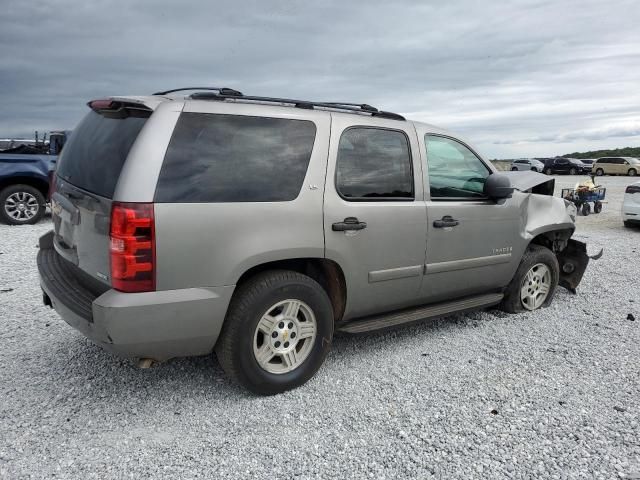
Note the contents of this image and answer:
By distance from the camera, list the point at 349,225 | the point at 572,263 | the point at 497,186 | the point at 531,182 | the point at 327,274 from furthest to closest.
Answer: the point at 572,263 < the point at 531,182 < the point at 497,186 < the point at 327,274 < the point at 349,225

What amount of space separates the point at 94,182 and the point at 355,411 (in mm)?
2081

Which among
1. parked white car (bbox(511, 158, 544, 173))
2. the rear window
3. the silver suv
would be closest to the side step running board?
the silver suv

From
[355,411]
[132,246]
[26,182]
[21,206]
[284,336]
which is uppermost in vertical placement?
[132,246]

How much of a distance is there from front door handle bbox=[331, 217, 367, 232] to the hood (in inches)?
75.3

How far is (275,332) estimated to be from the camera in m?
3.30

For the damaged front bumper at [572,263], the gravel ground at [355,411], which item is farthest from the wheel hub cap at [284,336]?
the damaged front bumper at [572,263]

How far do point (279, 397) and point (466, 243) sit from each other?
6.48ft

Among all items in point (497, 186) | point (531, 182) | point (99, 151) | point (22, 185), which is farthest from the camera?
point (22, 185)

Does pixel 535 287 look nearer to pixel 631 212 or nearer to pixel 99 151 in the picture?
pixel 99 151

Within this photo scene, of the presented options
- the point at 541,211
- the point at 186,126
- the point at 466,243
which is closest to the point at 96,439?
the point at 186,126

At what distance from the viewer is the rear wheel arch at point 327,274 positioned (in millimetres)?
3471

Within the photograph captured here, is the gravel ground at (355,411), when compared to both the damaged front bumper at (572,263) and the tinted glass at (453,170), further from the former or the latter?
the tinted glass at (453,170)

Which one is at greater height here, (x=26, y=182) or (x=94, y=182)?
(x=94, y=182)

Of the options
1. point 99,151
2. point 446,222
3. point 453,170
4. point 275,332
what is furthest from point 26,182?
point 446,222
